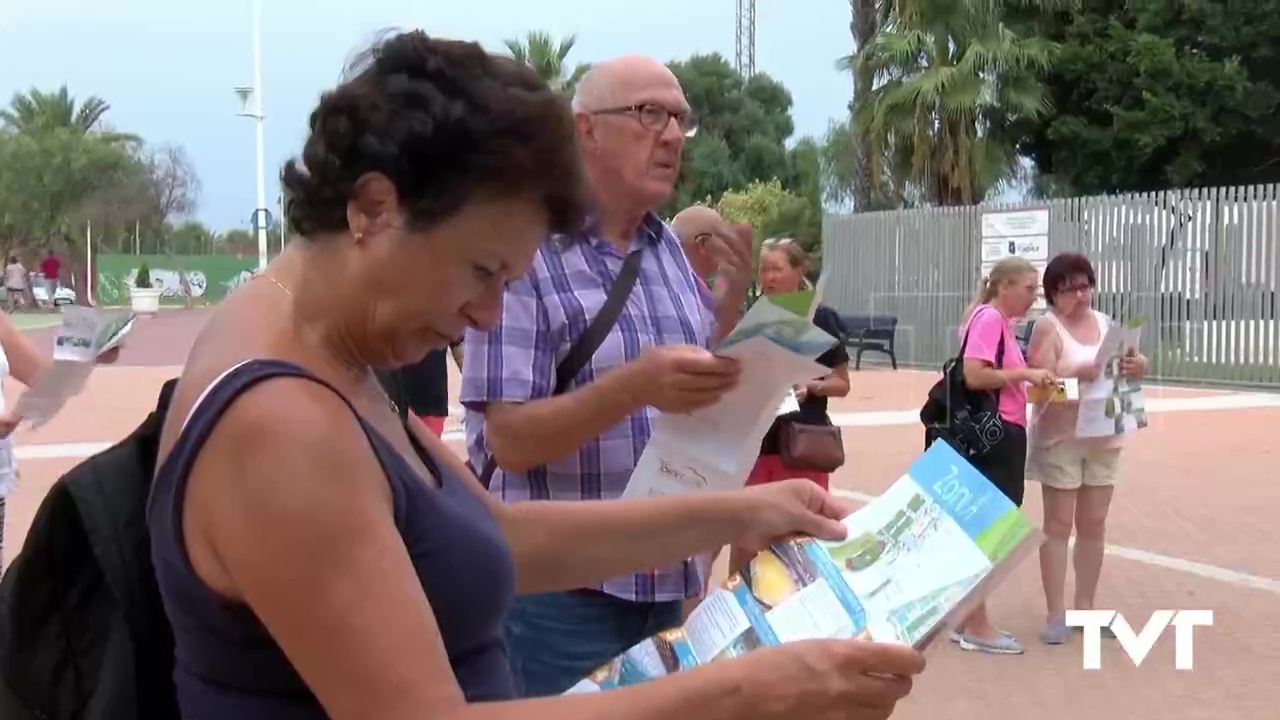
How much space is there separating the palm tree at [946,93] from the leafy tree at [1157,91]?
2.48 metres

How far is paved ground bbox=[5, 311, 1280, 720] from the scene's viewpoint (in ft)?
16.8

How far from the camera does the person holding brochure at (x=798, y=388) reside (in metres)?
5.88

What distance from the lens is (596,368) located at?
2480mm

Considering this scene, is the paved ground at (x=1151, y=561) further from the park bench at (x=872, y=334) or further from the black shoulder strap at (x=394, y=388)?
the park bench at (x=872, y=334)

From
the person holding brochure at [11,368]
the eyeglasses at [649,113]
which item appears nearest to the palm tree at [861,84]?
the person holding brochure at [11,368]

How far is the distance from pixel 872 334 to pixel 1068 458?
15055mm

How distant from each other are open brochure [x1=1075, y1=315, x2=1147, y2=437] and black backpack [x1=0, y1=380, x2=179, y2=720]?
502cm

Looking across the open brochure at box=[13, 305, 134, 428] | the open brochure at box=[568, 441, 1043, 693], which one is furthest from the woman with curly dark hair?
the open brochure at box=[13, 305, 134, 428]

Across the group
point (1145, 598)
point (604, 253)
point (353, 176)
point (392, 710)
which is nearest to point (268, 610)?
point (392, 710)

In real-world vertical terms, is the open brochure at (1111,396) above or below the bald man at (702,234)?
below

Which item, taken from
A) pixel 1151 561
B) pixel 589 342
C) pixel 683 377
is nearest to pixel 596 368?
pixel 589 342

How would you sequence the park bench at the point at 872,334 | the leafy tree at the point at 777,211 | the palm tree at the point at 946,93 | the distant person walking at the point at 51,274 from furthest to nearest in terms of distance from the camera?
the distant person walking at the point at 51,274
the leafy tree at the point at 777,211
the palm tree at the point at 946,93
the park bench at the point at 872,334

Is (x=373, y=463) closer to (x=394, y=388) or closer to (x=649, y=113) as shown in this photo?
(x=394, y=388)

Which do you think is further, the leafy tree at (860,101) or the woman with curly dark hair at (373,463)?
the leafy tree at (860,101)
